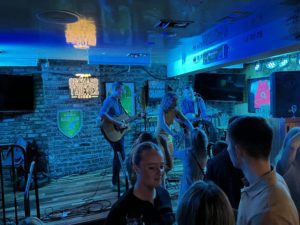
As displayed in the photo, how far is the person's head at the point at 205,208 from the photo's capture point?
0.92m

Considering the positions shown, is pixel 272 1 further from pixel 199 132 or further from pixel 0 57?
pixel 0 57

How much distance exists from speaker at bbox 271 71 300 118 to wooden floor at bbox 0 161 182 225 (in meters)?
2.05

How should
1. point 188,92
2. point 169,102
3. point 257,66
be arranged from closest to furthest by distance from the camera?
point 169,102
point 188,92
point 257,66

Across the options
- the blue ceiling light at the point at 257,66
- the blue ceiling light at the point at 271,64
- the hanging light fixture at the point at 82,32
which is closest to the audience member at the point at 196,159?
the hanging light fixture at the point at 82,32

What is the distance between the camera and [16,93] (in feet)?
16.8

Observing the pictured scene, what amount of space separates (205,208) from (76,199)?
3328 millimetres

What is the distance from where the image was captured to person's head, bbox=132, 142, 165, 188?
4.82 ft

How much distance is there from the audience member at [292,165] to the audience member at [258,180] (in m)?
0.59

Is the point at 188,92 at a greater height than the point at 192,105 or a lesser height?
greater

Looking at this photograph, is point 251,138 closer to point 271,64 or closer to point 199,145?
point 199,145

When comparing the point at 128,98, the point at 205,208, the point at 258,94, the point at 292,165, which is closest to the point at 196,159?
the point at 292,165

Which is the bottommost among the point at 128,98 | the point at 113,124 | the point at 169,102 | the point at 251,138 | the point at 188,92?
the point at 113,124

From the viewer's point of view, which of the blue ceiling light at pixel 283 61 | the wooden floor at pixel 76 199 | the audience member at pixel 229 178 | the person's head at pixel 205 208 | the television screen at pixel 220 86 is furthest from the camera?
the television screen at pixel 220 86

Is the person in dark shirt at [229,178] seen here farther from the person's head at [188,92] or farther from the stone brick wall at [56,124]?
the person's head at [188,92]
